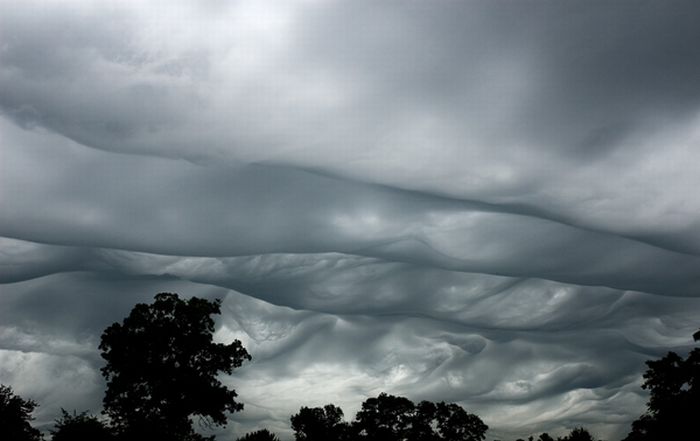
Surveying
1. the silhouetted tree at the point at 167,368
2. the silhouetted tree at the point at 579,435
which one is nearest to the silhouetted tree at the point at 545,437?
the silhouetted tree at the point at 579,435

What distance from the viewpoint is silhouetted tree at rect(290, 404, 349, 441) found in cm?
13350

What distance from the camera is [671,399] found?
257ft

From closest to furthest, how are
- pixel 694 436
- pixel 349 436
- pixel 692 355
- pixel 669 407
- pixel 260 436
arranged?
pixel 694 436 → pixel 669 407 → pixel 692 355 → pixel 260 436 → pixel 349 436

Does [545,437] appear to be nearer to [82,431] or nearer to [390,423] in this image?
[390,423]

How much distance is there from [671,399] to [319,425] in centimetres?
7548

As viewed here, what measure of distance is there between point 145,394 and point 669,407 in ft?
197

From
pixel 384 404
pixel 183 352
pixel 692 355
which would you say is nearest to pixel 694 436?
pixel 692 355

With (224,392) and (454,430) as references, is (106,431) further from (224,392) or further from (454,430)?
(454,430)

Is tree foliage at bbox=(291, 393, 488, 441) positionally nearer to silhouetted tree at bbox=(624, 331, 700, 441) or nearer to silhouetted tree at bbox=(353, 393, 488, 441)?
silhouetted tree at bbox=(353, 393, 488, 441)

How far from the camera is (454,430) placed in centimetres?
14225

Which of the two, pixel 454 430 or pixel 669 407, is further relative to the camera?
pixel 454 430

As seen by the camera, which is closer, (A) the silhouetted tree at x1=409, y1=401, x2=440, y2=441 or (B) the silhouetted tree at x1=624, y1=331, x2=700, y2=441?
(B) the silhouetted tree at x1=624, y1=331, x2=700, y2=441

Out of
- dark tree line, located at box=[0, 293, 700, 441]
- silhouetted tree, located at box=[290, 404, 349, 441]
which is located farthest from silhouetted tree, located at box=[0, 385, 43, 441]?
silhouetted tree, located at box=[290, 404, 349, 441]

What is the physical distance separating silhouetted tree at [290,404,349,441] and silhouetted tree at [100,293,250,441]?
62973 mm
